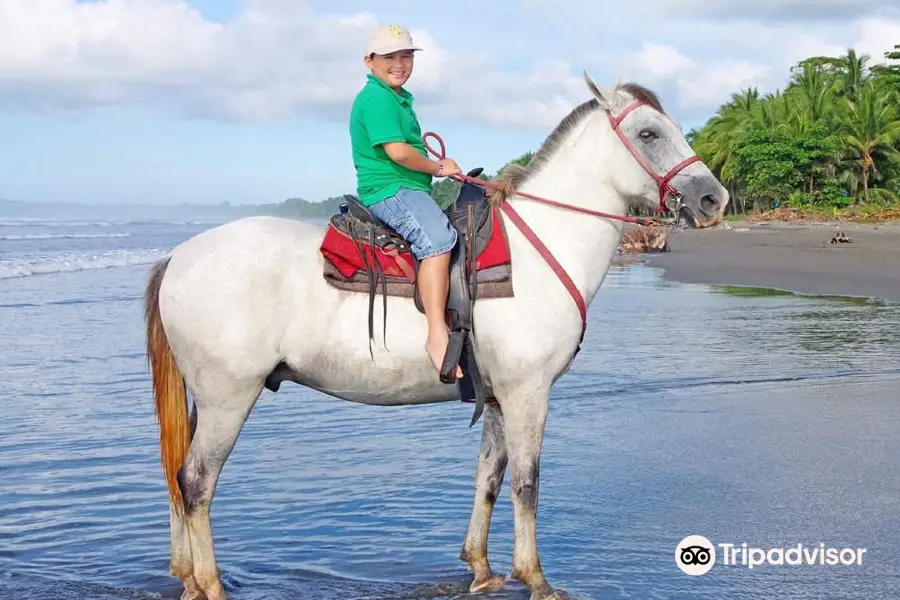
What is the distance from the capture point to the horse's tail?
17.9 ft

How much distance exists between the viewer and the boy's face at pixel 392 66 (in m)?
5.20

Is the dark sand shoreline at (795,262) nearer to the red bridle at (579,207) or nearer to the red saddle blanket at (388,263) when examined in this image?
the red bridle at (579,207)

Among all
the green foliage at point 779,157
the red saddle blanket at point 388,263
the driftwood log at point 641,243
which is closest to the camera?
the red saddle blanket at point 388,263

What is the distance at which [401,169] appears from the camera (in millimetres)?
5320

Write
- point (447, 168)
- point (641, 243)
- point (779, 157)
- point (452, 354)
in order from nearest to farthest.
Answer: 1. point (452, 354)
2. point (447, 168)
3. point (641, 243)
4. point (779, 157)

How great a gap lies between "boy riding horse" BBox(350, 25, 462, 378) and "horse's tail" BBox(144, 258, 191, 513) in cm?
122

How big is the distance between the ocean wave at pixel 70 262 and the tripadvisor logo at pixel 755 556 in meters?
21.9

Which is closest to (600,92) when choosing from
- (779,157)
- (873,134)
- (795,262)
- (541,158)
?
(541,158)

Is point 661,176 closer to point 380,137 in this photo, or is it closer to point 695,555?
point 380,137

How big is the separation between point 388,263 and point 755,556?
258 cm

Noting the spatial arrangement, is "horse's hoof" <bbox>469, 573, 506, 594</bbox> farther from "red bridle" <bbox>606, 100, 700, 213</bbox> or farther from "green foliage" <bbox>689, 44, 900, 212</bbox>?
"green foliage" <bbox>689, 44, 900, 212</bbox>

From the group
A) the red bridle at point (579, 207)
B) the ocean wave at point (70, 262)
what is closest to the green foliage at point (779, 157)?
the ocean wave at point (70, 262)

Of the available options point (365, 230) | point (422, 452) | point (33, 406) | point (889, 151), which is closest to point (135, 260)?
point (33, 406)

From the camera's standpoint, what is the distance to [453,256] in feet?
17.3
